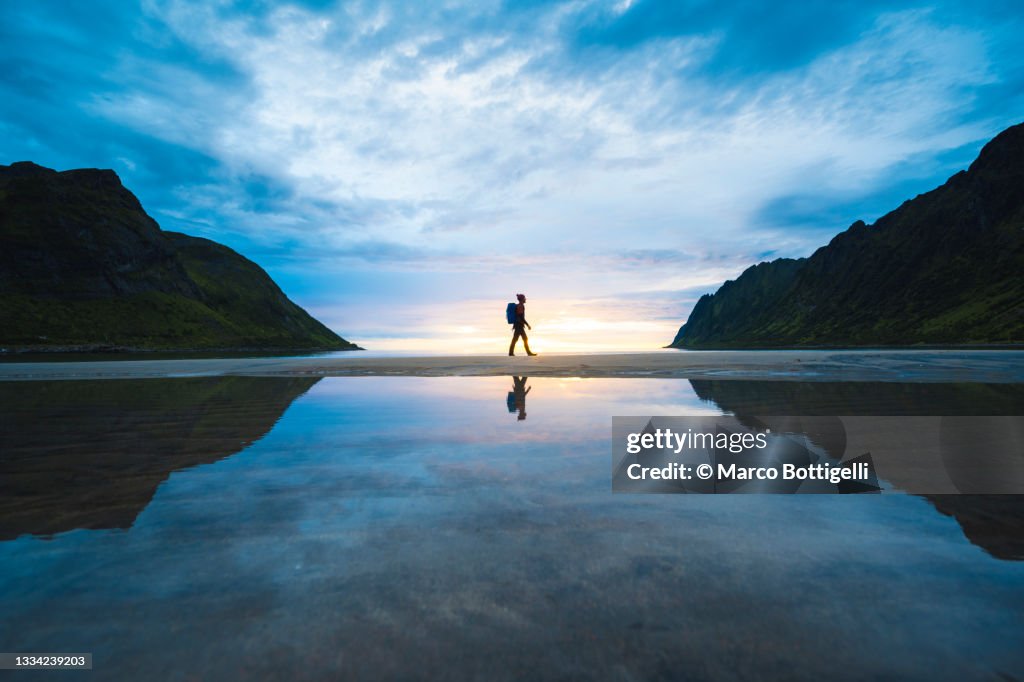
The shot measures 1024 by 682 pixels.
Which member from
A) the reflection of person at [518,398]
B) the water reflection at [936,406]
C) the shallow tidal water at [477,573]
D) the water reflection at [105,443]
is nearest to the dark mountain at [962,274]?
the water reflection at [936,406]

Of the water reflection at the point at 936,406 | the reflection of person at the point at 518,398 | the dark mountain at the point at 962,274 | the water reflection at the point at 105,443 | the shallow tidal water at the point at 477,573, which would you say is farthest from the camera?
the dark mountain at the point at 962,274

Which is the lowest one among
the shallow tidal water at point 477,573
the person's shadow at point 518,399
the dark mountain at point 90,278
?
the shallow tidal water at point 477,573

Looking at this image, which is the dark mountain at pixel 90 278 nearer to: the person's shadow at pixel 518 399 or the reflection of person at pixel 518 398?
the reflection of person at pixel 518 398

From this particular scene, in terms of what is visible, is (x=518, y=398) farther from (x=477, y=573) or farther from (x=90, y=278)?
(x=90, y=278)

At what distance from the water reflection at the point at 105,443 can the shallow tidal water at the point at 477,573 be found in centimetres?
5

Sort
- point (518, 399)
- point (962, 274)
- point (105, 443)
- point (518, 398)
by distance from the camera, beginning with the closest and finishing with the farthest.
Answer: point (105, 443) < point (518, 399) < point (518, 398) < point (962, 274)

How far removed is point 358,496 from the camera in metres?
3.89

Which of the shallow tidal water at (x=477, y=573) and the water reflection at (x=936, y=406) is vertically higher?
the water reflection at (x=936, y=406)

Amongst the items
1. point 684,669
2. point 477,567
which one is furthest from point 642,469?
point 684,669

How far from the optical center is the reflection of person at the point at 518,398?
28.2ft

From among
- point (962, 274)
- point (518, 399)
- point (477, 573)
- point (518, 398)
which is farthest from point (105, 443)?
point (962, 274)

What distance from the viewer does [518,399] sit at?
10.2m

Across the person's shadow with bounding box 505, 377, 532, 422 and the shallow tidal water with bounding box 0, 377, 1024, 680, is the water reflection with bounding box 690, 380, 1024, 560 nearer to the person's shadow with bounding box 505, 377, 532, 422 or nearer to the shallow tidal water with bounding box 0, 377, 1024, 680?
the shallow tidal water with bounding box 0, 377, 1024, 680

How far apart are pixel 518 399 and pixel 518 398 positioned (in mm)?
172
